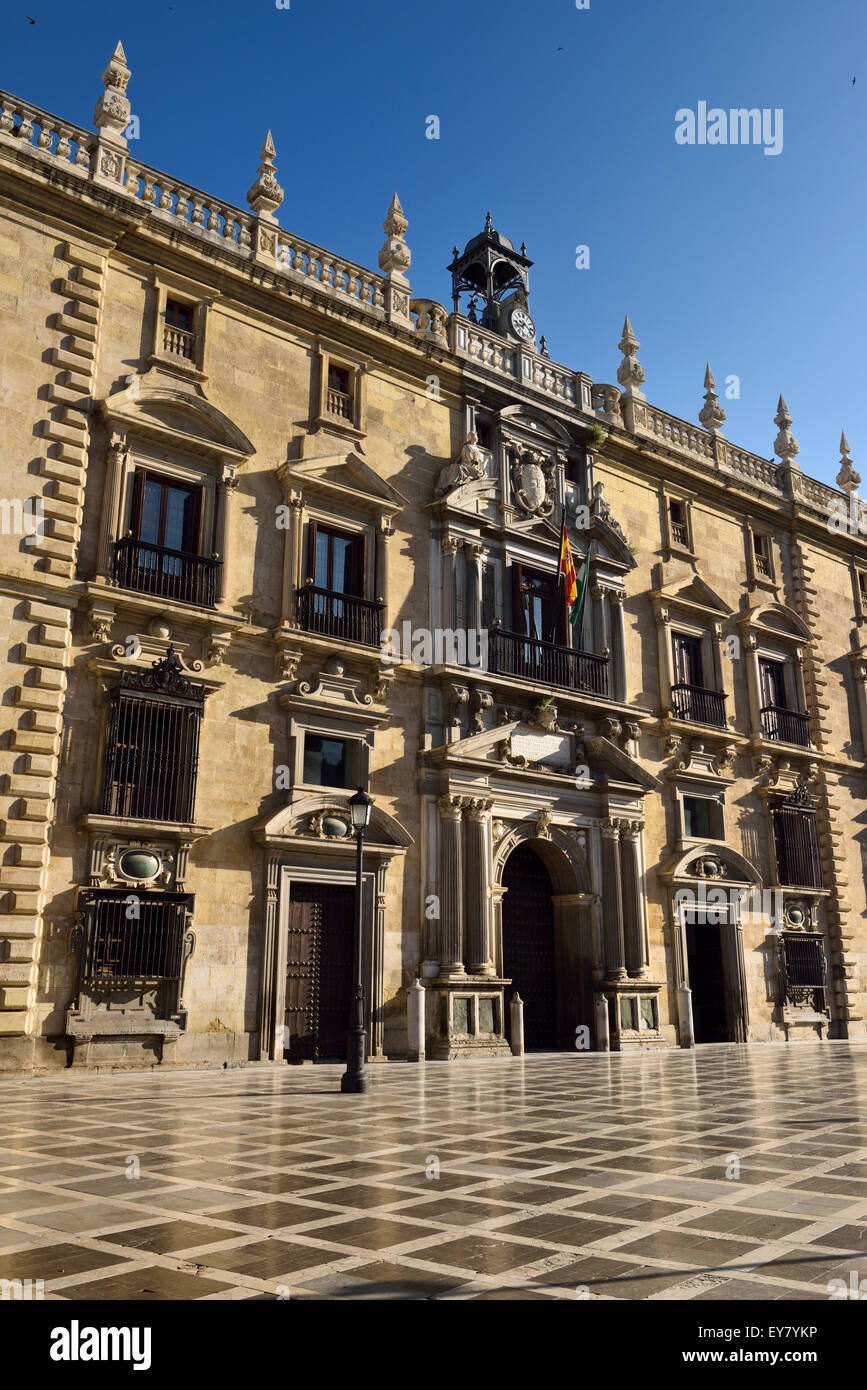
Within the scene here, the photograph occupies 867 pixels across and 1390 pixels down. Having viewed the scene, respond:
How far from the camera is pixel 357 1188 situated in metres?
6.67

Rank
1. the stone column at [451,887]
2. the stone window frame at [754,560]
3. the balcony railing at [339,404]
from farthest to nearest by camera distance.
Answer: the stone window frame at [754,560] → the balcony railing at [339,404] → the stone column at [451,887]

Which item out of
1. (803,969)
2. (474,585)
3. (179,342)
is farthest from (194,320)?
(803,969)

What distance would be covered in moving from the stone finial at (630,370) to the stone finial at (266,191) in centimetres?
1028

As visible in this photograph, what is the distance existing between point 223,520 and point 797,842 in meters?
16.9

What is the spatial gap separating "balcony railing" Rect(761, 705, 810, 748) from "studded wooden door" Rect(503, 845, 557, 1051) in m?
8.25

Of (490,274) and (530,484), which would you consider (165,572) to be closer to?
(530,484)

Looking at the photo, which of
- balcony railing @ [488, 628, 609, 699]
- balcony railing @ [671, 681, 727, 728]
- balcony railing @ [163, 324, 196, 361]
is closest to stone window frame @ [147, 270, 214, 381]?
balcony railing @ [163, 324, 196, 361]

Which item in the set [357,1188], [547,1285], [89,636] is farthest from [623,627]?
[547,1285]

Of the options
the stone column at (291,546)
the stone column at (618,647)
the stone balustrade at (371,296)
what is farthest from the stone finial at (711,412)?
the stone column at (291,546)

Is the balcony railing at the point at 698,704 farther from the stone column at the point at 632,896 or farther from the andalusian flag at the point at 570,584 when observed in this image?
the andalusian flag at the point at 570,584

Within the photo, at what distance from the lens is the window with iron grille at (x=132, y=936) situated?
1466cm

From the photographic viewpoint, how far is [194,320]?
18609mm

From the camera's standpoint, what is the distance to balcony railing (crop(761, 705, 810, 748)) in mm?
26658

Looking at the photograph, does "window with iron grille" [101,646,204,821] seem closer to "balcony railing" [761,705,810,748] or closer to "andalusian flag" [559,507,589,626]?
"andalusian flag" [559,507,589,626]
